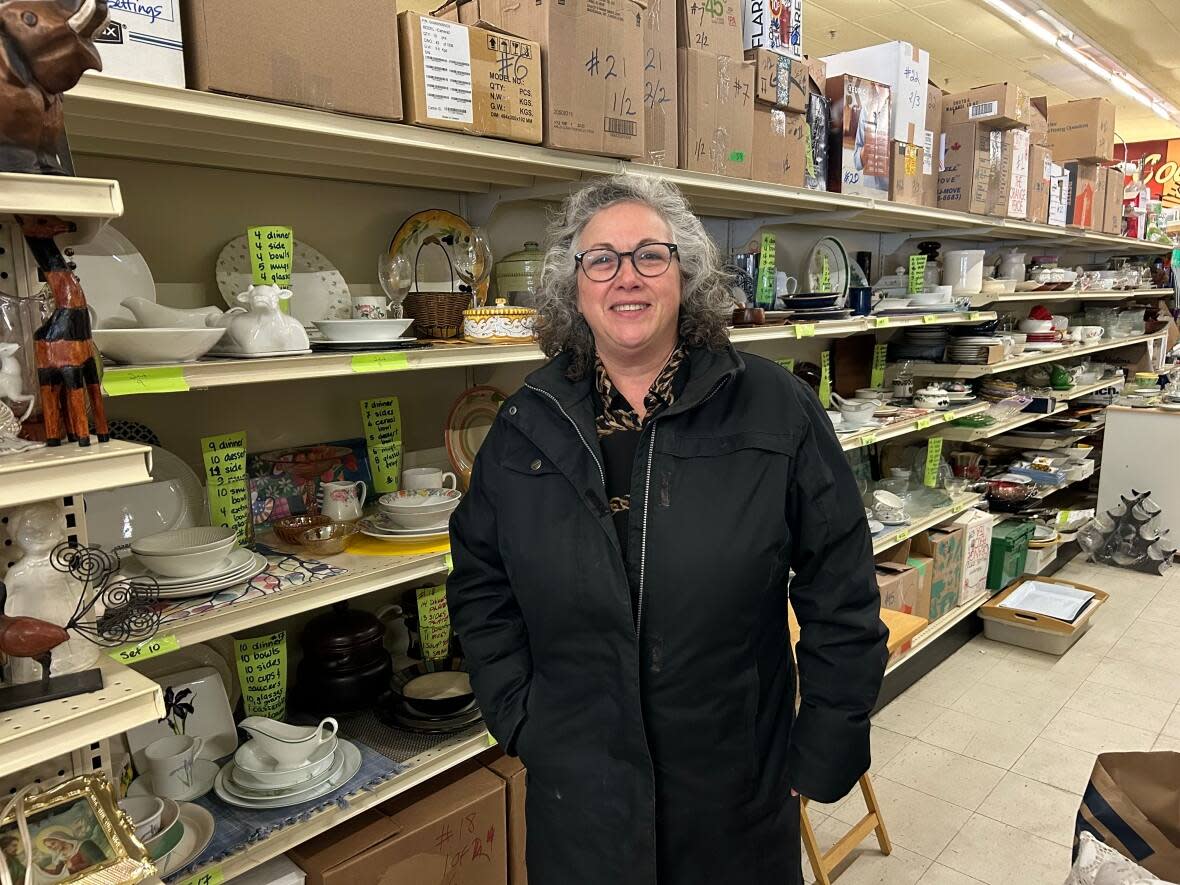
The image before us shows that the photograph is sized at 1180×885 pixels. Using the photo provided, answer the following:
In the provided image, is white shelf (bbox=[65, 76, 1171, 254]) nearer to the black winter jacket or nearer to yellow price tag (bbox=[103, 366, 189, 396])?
yellow price tag (bbox=[103, 366, 189, 396])

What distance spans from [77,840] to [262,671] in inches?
26.4

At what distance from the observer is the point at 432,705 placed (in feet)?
6.16

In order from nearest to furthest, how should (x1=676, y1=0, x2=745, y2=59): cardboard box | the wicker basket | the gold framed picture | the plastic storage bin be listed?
1. the gold framed picture
2. the wicker basket
3. (x1=676, y1=0, x2=745, y2=59): cardboard box
4. the plastic storage bin

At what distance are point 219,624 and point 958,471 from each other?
162 inches

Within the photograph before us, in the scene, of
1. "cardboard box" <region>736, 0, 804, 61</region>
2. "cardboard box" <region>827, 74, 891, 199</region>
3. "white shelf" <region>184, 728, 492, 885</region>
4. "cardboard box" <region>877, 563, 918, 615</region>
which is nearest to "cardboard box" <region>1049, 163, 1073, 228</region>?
"cardboard box" <region>827, 74, 891, 199</region>

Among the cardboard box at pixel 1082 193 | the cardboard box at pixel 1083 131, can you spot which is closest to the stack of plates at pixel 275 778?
the cardboard box at pixel 1082 193

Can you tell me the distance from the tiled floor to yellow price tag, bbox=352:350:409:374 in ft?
6.45

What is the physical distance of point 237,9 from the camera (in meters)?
1.29

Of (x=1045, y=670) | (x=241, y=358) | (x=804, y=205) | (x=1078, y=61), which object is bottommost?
(x=1045, y=670)

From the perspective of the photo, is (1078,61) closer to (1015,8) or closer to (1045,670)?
(1015,8)

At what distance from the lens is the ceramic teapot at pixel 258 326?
4.87ft

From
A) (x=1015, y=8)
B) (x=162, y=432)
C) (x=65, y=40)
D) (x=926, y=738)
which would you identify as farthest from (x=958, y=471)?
(x=65, y=40)

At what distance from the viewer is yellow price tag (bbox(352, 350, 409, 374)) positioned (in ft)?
5.11

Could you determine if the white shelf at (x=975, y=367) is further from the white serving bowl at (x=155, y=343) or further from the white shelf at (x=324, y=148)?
the white serving bowl at (x=155, y=343)
